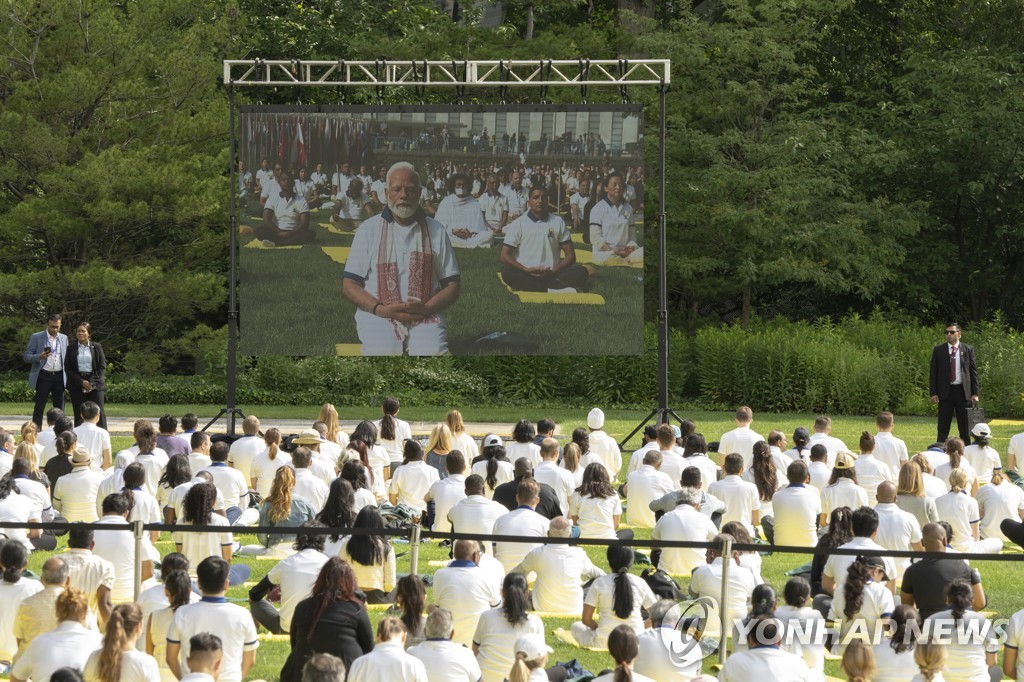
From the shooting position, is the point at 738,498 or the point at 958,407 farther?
the point at 958,407

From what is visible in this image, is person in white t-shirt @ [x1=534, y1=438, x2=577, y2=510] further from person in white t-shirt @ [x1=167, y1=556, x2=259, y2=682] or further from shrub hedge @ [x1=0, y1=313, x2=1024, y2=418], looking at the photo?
shrub hedge @ [x1=0, y1=313, x2=1024, y2=418]

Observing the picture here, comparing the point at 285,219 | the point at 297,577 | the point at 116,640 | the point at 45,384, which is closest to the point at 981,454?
the point at 297,577

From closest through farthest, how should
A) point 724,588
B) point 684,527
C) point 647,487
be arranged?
1. point 724,588
2. point 684,527
3. point 647,487

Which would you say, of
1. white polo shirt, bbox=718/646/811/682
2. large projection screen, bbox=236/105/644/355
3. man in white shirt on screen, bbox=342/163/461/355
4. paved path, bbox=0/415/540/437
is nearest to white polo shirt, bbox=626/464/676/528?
white polo shirt, bbox=718/646/811/682

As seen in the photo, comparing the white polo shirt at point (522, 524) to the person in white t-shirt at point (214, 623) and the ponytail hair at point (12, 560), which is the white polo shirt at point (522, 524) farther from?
the ponytail hair at point (12, 560)

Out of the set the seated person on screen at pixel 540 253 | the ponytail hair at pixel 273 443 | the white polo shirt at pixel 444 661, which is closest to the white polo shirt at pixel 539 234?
the seated person on screen at pixel 540 253

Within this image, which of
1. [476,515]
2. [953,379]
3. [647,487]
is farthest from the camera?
[953,379]

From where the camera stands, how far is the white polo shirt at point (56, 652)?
7.47 meters

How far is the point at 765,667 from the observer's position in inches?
288

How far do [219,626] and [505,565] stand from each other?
12.1 ft

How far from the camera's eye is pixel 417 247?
2103cm

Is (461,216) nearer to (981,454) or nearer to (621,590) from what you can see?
(981,454)

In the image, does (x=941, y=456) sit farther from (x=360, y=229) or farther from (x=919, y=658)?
(x=360, y=229)

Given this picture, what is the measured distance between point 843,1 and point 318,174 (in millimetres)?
14777
